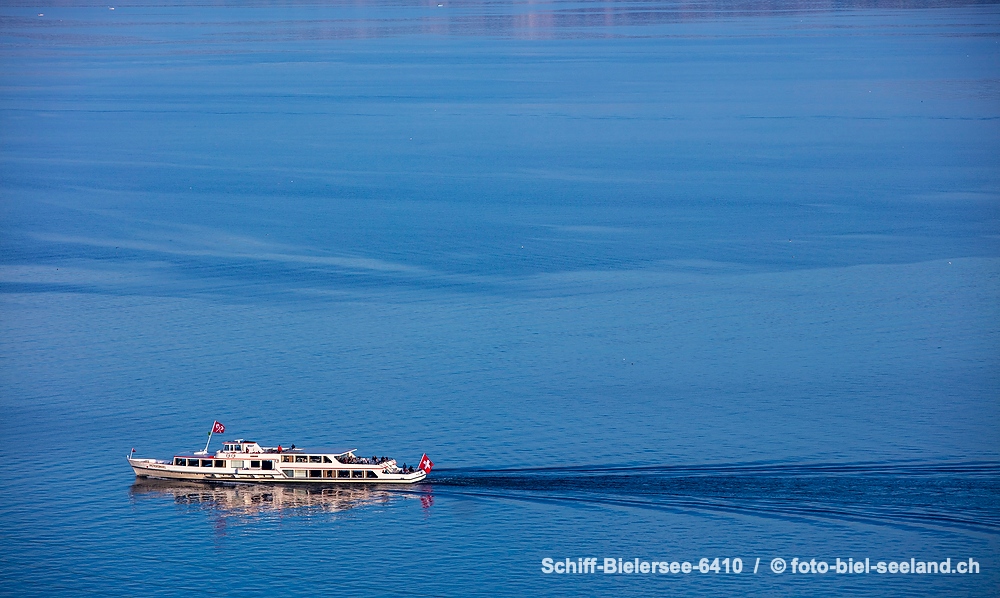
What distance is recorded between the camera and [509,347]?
211 feet

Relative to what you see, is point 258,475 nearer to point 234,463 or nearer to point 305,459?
point 234,463

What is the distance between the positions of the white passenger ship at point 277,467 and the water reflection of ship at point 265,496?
11.0 inches

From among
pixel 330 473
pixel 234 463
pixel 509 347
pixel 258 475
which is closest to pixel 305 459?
pixel 330 473

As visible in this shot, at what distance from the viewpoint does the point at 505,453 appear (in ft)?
166

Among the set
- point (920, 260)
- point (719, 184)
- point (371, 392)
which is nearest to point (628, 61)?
point (719, 184)

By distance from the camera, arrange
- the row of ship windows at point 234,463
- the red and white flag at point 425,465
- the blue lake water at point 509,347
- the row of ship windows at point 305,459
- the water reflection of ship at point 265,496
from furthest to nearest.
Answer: the row of ship windows at point 234,463 < the red and white flag at point 425,465 < the row of ship windows at point 305,459 < the water reflection of ship at point 265,496 < the blue lake water at point 509,347

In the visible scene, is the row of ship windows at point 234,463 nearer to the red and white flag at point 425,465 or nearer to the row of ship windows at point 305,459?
the row of ship windows at point 305,459

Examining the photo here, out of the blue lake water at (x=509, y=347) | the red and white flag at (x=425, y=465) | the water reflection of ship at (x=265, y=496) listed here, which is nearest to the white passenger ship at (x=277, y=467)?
the red and white flag at (x=425, y=465)

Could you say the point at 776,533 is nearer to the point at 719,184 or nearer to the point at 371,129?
the point at 719,184

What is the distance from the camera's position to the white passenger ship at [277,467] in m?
47.0

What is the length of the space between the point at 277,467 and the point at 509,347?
62.7 ft

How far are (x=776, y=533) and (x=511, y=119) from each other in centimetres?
9641

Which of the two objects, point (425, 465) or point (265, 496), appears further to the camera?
point (425, 465)

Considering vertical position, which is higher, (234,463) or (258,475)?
(234,463)
